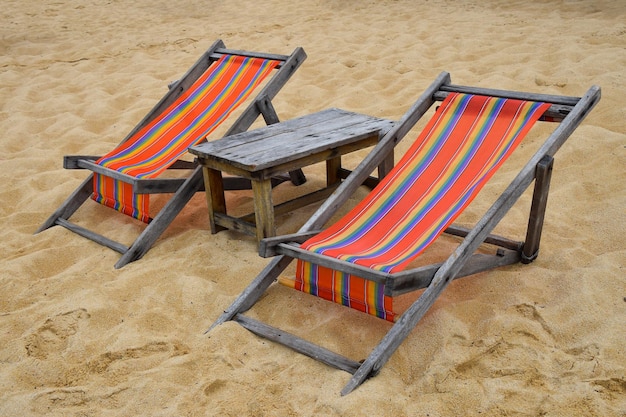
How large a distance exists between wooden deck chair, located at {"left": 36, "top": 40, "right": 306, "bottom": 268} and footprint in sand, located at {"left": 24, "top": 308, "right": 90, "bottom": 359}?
49 centimetres

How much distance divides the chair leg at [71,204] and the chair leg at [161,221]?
62 centimetres

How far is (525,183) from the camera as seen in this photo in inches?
103

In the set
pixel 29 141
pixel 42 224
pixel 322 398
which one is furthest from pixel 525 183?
pixel 29 141

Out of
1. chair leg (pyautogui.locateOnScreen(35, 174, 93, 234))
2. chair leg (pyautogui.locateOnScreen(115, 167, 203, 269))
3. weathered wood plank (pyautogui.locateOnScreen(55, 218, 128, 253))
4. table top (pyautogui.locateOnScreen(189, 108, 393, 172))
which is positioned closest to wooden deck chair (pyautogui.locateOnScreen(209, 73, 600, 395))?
table top (pyautogui.locateOnScreen(189, 108, 393, 172))

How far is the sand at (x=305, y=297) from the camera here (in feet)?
7.32

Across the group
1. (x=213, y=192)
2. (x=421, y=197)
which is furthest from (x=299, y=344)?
(x=213, y=192)

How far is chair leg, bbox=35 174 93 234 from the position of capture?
146 inches

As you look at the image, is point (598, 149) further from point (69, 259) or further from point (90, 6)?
point (90, 6)

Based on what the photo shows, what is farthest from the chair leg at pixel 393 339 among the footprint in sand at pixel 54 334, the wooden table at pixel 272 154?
the footprint in sand at pixel 54 334

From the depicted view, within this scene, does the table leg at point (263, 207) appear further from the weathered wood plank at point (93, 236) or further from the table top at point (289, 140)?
the weathered wood plank at point (93, 236)

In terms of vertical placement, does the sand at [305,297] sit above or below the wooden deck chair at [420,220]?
below

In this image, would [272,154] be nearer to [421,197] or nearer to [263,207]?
[263,207]

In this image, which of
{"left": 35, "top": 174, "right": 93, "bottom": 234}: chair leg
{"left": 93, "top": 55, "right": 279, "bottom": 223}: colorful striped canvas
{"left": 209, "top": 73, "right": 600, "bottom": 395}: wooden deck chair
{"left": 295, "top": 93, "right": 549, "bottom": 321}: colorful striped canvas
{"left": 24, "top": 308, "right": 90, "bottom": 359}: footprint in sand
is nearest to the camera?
{"left": 209, "top": 73, "right": 600, "bottom": 395}: wooden deck chair

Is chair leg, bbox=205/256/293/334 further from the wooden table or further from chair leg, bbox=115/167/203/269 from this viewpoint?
chair leg, bbox=115/167/203/269
